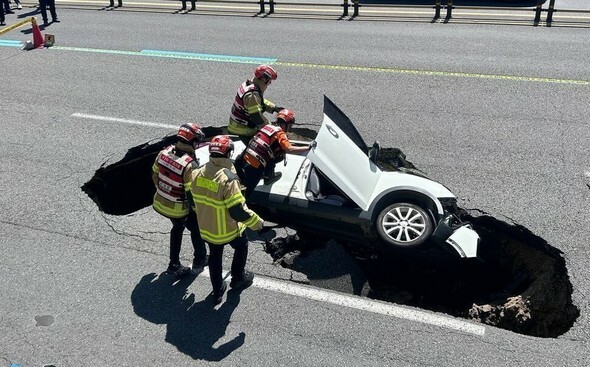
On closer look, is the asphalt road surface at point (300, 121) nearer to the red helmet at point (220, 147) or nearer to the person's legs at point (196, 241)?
the person's legs at point (196, 241)

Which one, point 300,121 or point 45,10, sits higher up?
point 45,10

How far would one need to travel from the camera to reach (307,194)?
271 inches

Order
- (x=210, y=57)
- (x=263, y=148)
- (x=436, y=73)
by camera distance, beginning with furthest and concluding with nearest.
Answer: (x=210, y=57) → (x=436, y=73) → (x=263, y=148)

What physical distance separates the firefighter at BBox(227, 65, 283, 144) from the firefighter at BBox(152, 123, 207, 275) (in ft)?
5.43

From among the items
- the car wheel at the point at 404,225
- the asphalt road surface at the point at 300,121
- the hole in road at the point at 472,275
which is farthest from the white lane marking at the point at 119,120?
the car wheel at the point at 404,225

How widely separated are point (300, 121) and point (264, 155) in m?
3.51

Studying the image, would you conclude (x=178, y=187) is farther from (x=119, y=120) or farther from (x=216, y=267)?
(x=119, y=120)

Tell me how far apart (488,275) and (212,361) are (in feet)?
10.9

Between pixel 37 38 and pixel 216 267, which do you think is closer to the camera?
pixel 216 267

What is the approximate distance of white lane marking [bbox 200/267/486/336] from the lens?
5.73 metres

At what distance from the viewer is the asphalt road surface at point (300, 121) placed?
5590 millimetres

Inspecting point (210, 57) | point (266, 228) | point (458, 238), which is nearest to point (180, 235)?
point (266, 228)

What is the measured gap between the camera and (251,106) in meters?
7.77

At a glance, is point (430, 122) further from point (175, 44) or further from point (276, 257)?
point (175, 44)
